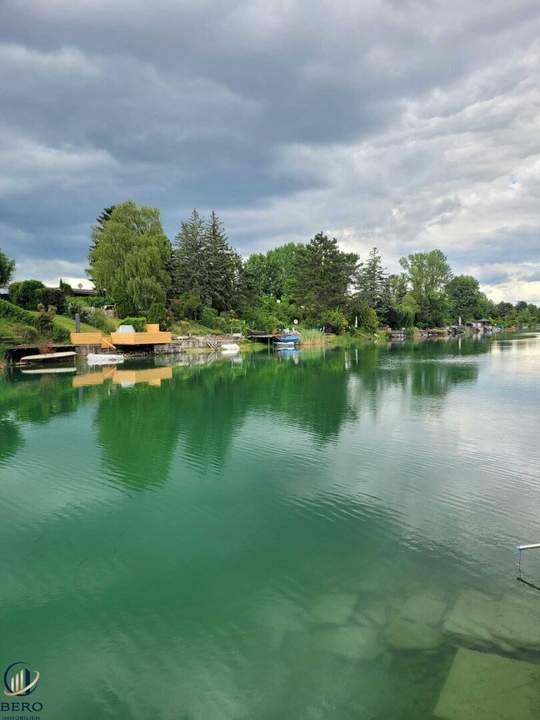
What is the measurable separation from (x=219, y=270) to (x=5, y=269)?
3552cm

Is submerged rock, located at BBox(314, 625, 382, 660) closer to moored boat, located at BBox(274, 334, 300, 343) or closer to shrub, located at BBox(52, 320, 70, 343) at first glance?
shrub, located at BBox(52, 320, 70, 343)

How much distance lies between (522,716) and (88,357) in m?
43.6

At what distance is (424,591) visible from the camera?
Answer: 6918 mm

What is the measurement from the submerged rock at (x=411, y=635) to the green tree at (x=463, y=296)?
131 meters

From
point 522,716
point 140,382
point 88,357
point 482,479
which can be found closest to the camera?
point 522,716

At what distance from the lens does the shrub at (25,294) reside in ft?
162

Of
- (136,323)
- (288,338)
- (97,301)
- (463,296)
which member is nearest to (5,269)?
(97,301)

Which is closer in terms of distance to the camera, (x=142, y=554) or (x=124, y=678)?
(x=124, y=678)

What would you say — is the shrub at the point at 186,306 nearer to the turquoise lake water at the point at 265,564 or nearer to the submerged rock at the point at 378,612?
the turquoise lake water at the point at 265,564

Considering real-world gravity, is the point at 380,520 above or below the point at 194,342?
below

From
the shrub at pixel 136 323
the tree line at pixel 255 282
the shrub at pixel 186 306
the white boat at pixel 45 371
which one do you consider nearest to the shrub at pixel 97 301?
the tree line at pixel 255 282

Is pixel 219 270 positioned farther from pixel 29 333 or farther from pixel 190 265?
pixel 29 333

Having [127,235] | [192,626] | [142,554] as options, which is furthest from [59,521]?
[127,235]

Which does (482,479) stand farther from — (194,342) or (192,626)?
(194,342)
